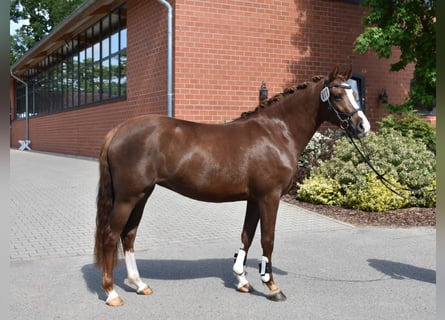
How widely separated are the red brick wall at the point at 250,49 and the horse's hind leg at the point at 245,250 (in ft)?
24.3

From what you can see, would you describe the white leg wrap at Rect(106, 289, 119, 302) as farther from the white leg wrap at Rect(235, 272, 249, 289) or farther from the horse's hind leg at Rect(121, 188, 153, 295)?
the white leg wrap at Rect(235, 272, 249, 289)

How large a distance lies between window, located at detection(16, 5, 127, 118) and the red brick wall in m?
4.06

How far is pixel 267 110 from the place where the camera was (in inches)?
172

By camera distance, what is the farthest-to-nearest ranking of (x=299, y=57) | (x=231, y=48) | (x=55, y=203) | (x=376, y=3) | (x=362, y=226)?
(x=299, y=57), (x=231, y=48), (x=376, y=3), (x=55, y=203), (x=362, y=226)

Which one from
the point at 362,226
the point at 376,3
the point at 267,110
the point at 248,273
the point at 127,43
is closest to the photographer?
the point at 267,110

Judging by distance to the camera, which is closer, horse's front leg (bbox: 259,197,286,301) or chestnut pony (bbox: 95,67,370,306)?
chestnut pony (bbox: 95,67,370,306)

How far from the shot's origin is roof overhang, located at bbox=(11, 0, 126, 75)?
1491 centimetres

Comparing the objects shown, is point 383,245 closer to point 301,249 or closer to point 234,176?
point 301,249

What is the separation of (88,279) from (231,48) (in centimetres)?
874

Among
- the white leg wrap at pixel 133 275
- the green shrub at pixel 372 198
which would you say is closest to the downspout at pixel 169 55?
the green shrub at pixel 372 198

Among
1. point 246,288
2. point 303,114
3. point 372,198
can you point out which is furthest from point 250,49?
point 246,288

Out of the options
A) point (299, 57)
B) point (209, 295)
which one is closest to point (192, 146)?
point (209, 295)

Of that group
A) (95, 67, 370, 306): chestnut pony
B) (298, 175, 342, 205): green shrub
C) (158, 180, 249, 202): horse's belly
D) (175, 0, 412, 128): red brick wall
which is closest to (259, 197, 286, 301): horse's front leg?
(95, 67, 370, 306): chestnut pony

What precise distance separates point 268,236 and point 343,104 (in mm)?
1397
